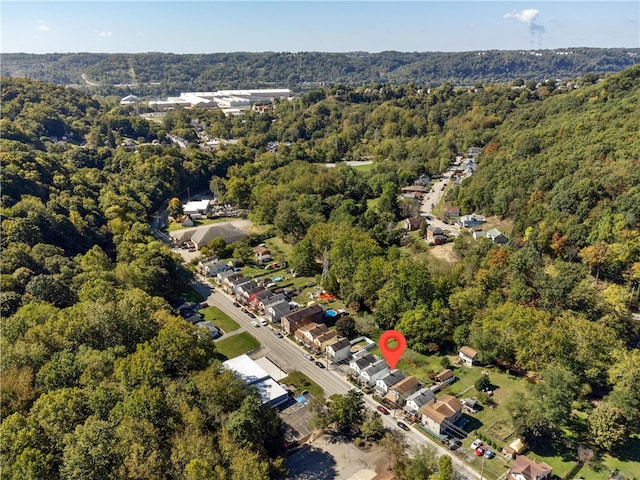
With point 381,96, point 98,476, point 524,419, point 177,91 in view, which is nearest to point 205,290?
point 98,476

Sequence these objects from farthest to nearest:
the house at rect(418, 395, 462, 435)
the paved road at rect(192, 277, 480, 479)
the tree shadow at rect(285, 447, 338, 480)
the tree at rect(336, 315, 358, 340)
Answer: the tree at rect(336, 315, 358, 340) < the house at rect(418, 395, 462, 435) < the paved road at rect(192, 277, 480, 479) < the tree shadow at rect(285, 447, 338, 480)

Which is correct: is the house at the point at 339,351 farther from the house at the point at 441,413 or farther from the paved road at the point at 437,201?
the paved road at the point at 437,201

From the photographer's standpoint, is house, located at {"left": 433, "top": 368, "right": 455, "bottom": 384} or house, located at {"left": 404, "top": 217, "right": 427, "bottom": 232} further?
house, located at {"left": 404, "top": 217, "right": 427, "bottom": 232}

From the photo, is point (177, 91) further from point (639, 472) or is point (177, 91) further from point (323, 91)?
point (639, 472)

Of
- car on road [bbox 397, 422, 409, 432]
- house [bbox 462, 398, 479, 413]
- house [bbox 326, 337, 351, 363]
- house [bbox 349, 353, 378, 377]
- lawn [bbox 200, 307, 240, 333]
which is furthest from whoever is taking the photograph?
lawn [bbox 200, 307, 240, 333]

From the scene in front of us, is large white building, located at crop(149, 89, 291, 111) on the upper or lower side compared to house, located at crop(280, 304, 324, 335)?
upper

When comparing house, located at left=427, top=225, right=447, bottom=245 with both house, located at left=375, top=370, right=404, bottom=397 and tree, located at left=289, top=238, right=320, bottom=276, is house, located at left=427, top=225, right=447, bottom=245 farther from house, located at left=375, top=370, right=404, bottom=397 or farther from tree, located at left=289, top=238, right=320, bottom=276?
house, located at left=375, top=370, right=404, bottom=397

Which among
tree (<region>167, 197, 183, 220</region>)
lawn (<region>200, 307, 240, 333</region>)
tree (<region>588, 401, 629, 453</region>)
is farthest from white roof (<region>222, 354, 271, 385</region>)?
tree (<region>167, 197, 183, 220</region>)
